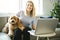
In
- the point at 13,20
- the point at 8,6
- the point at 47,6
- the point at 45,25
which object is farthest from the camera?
the point at 47,6

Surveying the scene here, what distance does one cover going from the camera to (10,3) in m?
4.02

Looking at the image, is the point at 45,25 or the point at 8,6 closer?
the point at 45,25

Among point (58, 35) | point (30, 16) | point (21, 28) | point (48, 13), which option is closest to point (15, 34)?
point (21, 28)

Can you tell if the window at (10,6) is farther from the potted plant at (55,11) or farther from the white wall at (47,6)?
the potted plant at (55,11)

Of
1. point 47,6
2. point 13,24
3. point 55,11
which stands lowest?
point 13,24

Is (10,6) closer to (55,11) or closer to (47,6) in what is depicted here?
(47,6)

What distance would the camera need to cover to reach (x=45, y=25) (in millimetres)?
2775

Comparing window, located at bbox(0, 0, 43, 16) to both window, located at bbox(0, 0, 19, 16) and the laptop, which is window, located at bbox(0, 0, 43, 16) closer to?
window, located at bbox(0, 0, 19, 16)

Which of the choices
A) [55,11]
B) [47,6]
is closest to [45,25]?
[55,11]

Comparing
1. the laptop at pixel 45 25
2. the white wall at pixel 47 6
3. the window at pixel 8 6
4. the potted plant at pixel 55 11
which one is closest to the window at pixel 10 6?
the window at pixel 8 6

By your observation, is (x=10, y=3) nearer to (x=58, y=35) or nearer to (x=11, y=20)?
(x=11, y=20)

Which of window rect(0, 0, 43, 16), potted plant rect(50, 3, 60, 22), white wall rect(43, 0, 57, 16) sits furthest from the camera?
white wall rect(43, 0, 57, 16)

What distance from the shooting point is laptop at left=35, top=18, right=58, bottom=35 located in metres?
2.72

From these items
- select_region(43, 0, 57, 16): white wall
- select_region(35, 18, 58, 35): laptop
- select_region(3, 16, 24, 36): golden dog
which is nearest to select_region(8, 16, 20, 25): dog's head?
select_region(3, 16, 24, 36): golden dog
